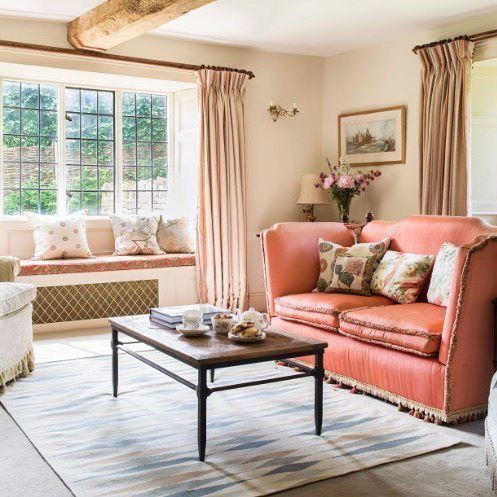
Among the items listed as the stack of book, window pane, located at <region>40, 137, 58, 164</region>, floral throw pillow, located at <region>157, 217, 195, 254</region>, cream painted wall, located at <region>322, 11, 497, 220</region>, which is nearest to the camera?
the stack of book

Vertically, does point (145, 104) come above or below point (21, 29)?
below

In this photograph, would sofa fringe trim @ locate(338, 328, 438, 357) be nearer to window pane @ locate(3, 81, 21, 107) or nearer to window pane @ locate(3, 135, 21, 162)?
window pane @ locate(3, 135, 21, 162)

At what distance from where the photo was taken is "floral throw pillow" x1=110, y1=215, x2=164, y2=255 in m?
6.04

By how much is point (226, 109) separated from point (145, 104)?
2.87ft

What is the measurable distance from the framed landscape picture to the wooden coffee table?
3.18 meters

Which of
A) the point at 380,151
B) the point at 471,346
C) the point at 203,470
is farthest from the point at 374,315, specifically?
the point at 380,151

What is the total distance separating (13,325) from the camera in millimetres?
3879

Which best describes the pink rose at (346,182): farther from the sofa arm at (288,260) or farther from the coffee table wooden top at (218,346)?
the coffee table wooden top at (218,346)

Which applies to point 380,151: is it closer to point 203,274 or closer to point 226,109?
point 226,109

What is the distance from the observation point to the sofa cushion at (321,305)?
3953 millimetres

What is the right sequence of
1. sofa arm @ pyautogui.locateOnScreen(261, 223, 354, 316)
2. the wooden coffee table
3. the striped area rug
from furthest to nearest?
1. sofa arm @ pyautogui.locateOnScreen(261, 223, 354, 316)
2. the wooden coffee table
3. the striped area rug

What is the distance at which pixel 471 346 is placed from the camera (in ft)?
10.7

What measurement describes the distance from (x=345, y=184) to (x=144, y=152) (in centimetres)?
193

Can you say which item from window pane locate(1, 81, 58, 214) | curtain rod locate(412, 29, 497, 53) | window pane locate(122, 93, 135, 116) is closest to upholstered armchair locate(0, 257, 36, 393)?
window pane locate(1, 81, 58, 214)
